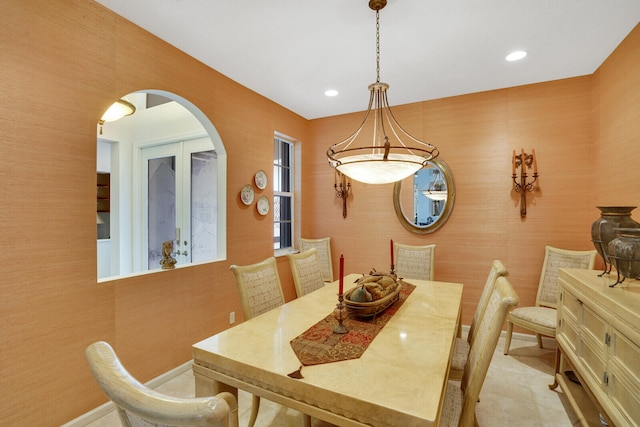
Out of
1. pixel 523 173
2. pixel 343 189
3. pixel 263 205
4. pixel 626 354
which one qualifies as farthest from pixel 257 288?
pixel 523 173

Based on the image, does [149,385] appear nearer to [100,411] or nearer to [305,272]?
[100,411]

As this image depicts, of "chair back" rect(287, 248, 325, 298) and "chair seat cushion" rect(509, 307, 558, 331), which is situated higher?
"chair back" rect(287, 248, 325, 298)

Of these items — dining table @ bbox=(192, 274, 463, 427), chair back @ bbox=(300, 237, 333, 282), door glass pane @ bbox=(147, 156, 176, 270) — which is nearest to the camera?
dining table @ bbox=(192, 274, 463, 427)

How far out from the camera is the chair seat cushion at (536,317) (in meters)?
2.60

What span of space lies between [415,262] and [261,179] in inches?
77.7

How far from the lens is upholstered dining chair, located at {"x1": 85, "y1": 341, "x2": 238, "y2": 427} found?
58cm

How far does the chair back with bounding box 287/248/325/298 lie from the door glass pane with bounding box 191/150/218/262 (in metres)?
1.57

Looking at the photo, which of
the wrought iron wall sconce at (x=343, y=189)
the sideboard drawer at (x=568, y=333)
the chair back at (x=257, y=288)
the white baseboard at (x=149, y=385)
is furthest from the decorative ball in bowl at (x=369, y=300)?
the wrought iron wall sconce at (x=343, y=189)

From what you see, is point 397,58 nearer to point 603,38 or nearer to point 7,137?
point 603,38

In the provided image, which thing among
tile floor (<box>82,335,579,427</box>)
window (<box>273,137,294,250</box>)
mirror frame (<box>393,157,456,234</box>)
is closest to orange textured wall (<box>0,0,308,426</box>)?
tile floor (<box>82,335,579,427</box>)

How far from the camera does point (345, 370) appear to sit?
1174 mm

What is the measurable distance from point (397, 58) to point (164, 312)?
294 cm

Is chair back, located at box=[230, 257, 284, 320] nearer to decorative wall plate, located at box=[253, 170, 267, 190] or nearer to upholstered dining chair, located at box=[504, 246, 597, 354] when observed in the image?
decorative wall plate, located at box=[253, 170, 267, 190]

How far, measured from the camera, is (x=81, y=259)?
1.94 m
